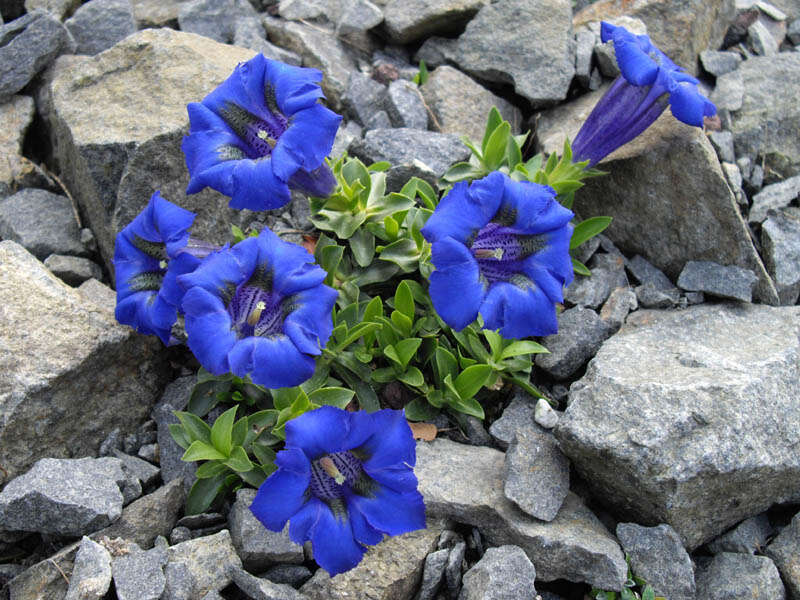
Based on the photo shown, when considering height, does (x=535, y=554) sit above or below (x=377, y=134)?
below

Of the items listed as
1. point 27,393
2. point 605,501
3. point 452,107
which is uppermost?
point 452,107

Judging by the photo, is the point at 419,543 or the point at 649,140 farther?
the point at 649,140

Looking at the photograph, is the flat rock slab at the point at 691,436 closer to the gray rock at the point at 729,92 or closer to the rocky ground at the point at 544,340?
the rocky ground at the point at 544,340

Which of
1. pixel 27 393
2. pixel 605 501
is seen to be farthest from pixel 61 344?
pixel 605 501

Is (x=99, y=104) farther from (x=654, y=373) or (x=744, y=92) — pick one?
(x=744, y=92)

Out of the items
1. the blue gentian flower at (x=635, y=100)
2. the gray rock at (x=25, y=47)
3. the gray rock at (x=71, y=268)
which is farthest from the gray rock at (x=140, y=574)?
the gray rock at (x=25, y=47)

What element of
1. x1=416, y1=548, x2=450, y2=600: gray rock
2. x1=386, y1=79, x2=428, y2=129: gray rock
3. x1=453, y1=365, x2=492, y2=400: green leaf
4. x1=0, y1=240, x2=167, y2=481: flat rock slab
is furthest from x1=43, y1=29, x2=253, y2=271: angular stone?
x1=416, y1=548, x2=450, y2=600: gray rock

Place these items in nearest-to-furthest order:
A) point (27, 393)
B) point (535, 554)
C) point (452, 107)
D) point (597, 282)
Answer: point (535, 554) < point (27, 393) < point (597, 282) < point (452, 107)
